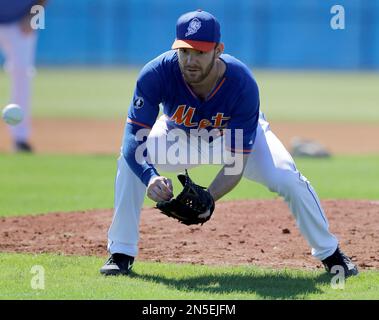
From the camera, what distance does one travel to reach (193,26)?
5.01 meters

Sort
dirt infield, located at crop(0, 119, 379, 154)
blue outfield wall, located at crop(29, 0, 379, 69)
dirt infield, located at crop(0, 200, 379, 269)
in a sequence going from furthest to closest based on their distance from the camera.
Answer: blue outfield wall, located at crop(29, 0, 379, 69)
dirt infield, located at crop(0, 119, 379, 154)
dirt infield, located at crop(0, 200, 379, 269)

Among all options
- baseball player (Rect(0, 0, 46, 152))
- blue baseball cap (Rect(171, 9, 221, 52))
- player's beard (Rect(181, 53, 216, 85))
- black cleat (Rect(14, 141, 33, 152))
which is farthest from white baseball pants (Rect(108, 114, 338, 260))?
black cleat (Rect(14, 141, 33, 152))

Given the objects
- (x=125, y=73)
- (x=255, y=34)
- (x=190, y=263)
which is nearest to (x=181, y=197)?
(x=190, y=263)

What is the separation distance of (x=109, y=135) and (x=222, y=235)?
31.2ft

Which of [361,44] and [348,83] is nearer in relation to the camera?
[348,83]

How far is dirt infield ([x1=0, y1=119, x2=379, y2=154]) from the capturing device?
14344mm

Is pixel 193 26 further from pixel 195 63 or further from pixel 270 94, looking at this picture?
pixel 270 94

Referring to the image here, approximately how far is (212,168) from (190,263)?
18.7 feet

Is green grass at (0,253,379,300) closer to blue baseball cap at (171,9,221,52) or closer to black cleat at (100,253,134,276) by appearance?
black cleat at (100,253,134,276)

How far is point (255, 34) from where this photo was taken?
3641 cm

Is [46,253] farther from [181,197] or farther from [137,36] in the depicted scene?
[137,36]

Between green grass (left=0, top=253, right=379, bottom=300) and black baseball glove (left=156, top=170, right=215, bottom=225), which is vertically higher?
black baseball glove (left=156, top=170, right=215, bottom=225)

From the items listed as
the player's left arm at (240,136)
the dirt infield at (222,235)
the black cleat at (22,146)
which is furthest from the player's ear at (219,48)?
the black cleat at (22,146)

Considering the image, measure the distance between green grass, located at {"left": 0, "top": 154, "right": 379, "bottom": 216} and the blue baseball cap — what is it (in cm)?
356
